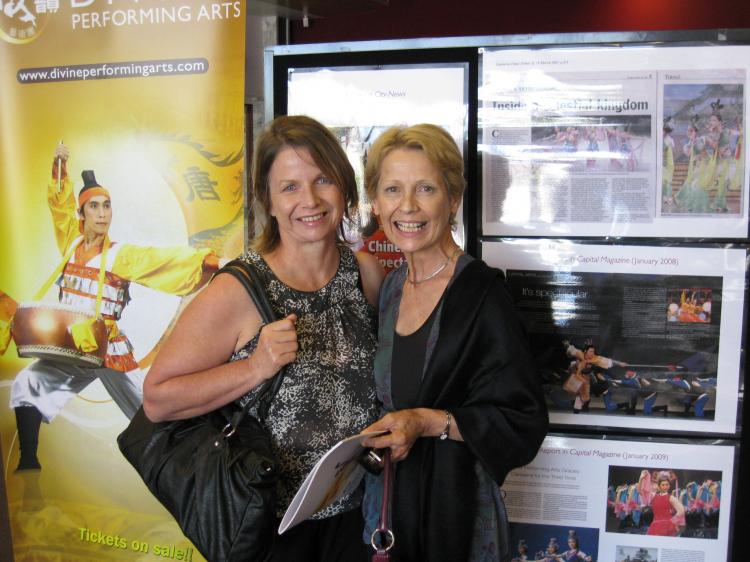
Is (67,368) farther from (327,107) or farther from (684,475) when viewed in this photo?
(684,475)

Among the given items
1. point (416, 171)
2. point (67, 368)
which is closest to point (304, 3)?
point (67, 368)

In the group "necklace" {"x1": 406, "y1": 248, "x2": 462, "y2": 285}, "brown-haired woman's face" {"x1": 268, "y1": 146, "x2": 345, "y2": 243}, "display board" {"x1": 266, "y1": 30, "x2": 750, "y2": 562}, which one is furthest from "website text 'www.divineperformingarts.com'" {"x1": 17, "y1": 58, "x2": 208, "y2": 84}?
"necklace" {"x1": 406, "y1": 248, "x2": 462, "y2": 285}

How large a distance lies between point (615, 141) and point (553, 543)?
1.32 meters

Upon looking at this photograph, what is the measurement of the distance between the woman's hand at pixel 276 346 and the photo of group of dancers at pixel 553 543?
127 cm

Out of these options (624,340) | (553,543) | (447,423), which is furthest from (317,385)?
(553,543)

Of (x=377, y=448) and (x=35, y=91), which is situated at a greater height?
(x=35, y=91)

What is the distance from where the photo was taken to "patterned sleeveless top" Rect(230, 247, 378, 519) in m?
1.54

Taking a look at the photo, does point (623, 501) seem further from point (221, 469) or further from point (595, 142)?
point (221, 469)

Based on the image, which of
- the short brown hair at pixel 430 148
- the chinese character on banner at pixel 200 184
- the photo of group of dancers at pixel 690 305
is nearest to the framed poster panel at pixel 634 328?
the photo of group of dancers at pixel 690 305

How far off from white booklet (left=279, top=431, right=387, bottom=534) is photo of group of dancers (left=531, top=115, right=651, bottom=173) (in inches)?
46.5

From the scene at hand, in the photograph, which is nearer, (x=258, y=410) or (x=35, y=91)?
(x=258, y=410)

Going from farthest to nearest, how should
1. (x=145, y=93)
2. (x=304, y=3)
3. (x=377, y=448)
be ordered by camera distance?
(x=304, y=3), (x=145, y=93), (x=377, y=448)

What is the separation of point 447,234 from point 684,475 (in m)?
1.22

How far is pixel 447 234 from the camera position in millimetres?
1679
